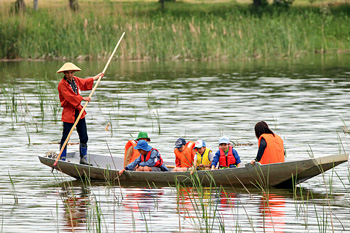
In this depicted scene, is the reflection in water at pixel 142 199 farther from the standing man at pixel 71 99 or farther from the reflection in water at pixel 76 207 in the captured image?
the standing man at pixel 71 99

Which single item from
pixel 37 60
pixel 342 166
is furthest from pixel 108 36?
pixel 342 166

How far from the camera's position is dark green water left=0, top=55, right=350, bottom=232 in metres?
9.74

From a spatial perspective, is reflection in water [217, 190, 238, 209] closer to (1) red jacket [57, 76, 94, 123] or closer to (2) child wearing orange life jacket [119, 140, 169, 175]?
(2) child wearing orange life jacket [119, 140, 169, 175]

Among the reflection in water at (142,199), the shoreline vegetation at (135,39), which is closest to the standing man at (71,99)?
the reflection in water at (142,199)

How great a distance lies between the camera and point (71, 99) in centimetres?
1319

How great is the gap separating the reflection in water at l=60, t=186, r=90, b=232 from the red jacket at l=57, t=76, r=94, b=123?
145 cm

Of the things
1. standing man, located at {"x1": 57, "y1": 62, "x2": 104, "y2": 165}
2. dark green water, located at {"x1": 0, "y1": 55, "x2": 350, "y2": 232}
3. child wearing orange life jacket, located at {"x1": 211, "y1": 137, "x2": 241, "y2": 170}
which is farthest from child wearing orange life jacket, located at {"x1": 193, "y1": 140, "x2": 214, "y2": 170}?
standing man, located at {"x1": 57, "y1": 62, "x2": 104, "y2": 165}

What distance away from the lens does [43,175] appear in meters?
13.2

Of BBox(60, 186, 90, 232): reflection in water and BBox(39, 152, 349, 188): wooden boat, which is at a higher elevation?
BBox(39, 152, 349, 188): wooden boat

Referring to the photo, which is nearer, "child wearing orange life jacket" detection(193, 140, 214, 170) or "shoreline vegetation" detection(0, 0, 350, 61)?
"child wearing orange life jacket" detection(193, 140, 214, 170)

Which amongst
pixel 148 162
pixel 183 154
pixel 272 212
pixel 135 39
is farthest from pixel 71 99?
pixel 135 39

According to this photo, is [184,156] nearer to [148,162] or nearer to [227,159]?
[148,162]

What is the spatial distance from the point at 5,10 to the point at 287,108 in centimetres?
1822

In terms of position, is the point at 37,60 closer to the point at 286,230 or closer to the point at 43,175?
the point at 43,175
